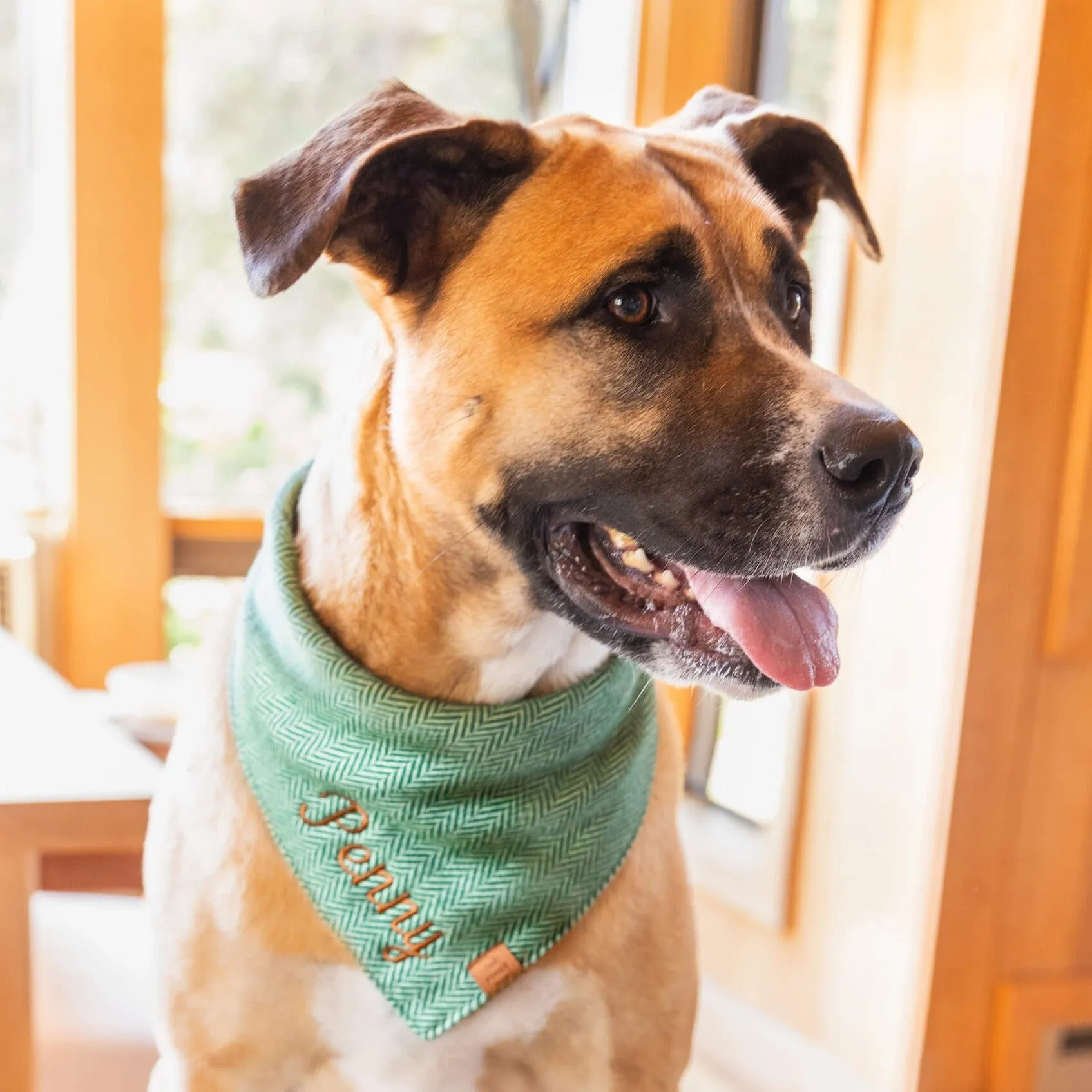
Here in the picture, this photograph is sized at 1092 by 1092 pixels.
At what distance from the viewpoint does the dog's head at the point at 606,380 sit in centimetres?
106

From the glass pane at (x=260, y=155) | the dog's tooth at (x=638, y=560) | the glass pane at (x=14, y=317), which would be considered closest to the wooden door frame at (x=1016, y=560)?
the dog's tooth at (x=638, y=560)

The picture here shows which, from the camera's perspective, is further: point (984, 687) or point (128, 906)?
point (128, 906)

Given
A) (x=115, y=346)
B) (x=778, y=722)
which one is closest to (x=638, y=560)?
(x=778, y=722)

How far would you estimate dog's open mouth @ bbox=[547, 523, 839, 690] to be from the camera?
3.68ft

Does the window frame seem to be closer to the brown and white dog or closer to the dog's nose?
the brown and white dog

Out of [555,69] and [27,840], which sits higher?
[555,69]

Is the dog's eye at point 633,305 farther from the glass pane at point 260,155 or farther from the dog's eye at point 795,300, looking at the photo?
the glass pane at point 260,155

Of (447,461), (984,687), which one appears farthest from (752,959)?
(447,461)

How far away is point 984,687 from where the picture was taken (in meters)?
1.68

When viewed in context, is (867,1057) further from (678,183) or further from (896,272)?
(678,183)

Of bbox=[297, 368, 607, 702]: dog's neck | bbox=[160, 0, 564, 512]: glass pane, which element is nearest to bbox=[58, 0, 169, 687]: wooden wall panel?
bbox=[160, 0, 564, 512]: glass pane

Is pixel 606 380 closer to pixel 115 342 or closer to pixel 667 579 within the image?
pixel 667 579

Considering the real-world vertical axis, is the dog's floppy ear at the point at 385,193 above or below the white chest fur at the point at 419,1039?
above

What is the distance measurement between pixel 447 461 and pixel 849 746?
3.14 ft
